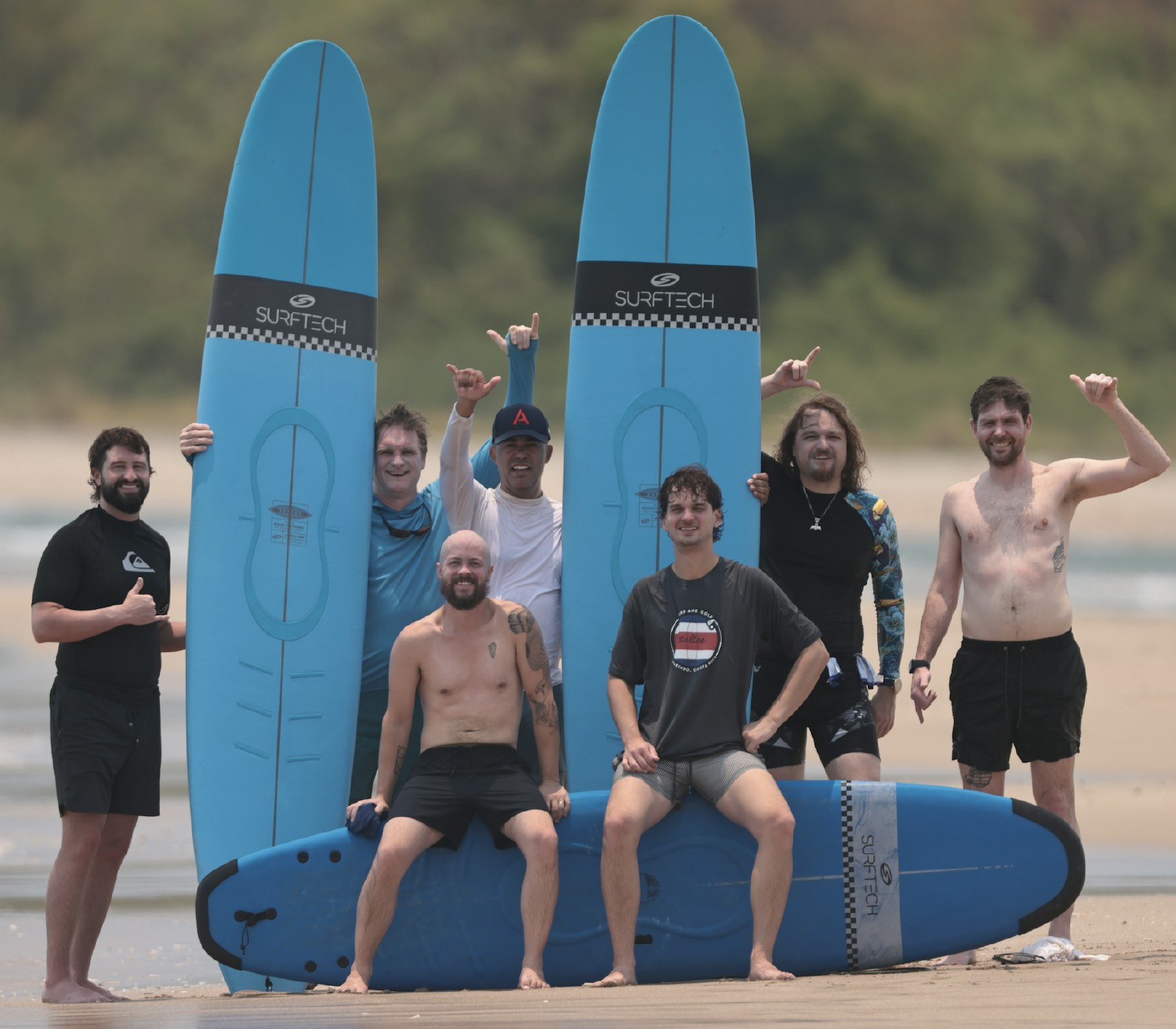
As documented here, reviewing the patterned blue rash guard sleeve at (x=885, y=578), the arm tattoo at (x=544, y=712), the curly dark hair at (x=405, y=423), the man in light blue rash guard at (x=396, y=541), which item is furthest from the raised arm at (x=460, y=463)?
the patterned blue rash guard sleeve at (x=885, y=578)

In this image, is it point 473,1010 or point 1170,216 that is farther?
point 1170,216

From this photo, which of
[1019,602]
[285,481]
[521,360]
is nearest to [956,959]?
[1019,602]

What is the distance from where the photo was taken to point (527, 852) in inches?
182

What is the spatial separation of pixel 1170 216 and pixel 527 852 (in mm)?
44149

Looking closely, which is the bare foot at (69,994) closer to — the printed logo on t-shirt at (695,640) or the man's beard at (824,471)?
the printed logo on t-shirt at (695,640)

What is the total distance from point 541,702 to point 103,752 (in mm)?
1197

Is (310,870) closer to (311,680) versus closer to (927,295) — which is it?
(311,680)

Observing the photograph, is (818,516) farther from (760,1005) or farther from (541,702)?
(760,1005)

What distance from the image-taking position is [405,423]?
5.52 meters

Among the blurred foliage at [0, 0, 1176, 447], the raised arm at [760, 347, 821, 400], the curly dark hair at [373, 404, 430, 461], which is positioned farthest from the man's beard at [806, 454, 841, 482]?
the blurred foliage at [0, 0, 1176, 447]

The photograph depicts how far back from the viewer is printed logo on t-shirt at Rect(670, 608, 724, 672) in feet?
15.1

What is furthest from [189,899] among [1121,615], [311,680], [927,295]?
[927,295]

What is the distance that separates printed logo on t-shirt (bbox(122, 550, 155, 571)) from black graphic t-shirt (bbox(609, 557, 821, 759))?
1.36m

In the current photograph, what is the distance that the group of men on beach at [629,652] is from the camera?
4.63 m
